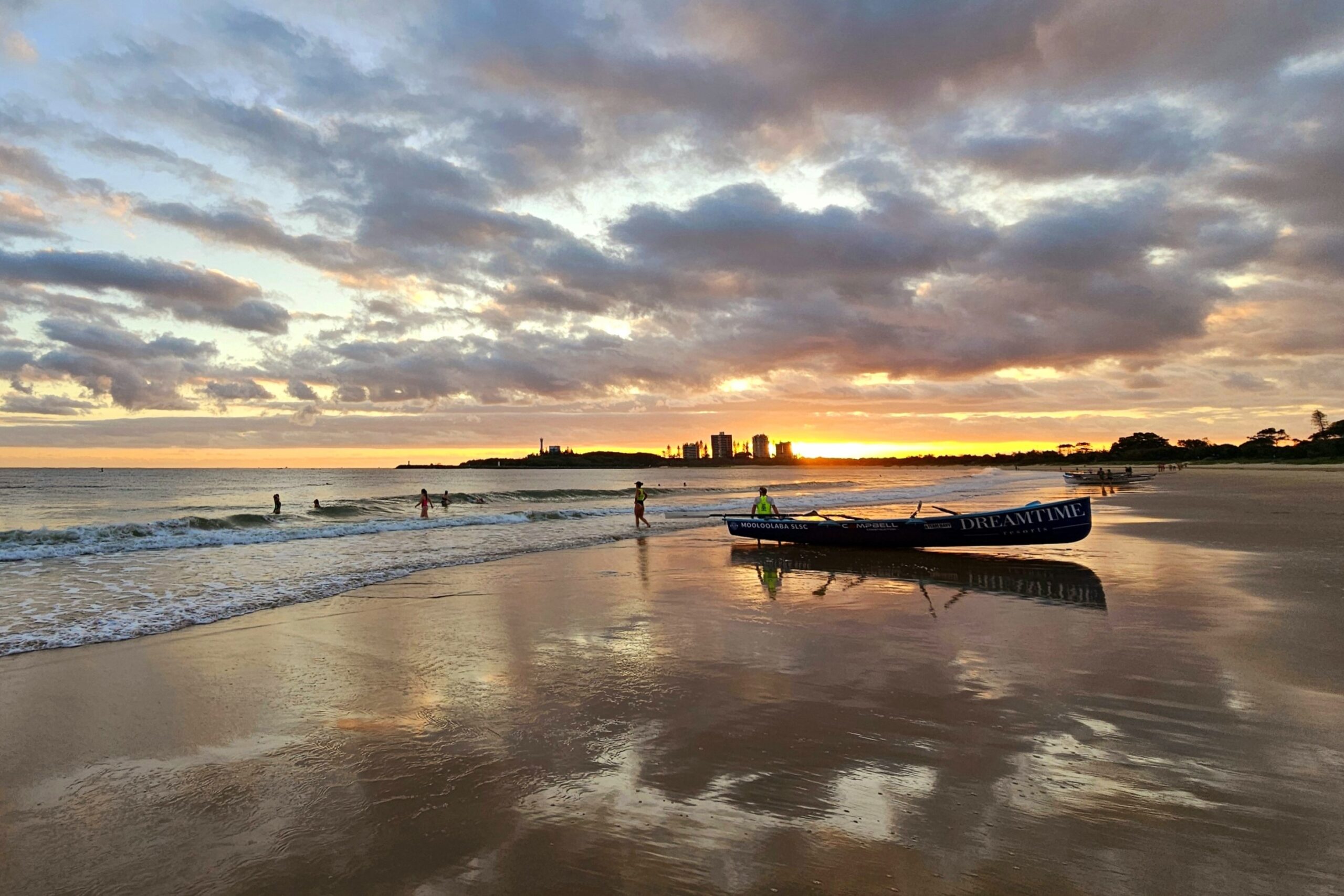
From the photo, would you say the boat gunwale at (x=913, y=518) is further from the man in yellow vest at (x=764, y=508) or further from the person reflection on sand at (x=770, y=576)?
the person reflection on sand at (x=770, y=576)

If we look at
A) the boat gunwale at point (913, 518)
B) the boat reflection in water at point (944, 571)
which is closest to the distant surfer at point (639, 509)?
the boat gunwale at point (913, 518)

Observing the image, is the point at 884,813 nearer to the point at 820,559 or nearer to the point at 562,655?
the point at 562,655

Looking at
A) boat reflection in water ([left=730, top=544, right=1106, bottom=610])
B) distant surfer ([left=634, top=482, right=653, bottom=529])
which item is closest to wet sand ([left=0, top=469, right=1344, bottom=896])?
boat reflection in water ([left=730, top=544, right=1106, bottom=610])

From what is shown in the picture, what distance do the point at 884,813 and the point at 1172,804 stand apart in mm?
1944

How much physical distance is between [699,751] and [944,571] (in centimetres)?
1165

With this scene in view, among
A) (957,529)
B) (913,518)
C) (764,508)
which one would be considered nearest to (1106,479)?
(764,508)

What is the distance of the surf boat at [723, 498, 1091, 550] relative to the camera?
674 inches

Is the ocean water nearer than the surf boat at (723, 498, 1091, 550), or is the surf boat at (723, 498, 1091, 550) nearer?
the ocean water

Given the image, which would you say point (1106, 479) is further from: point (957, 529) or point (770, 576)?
point (770, 576)

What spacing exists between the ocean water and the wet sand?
89.2 inches

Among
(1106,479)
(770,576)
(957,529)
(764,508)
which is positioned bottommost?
(770,576)

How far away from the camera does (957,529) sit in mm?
17969

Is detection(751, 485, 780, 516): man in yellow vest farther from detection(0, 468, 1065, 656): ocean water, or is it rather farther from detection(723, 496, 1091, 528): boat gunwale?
detection(0, 468, 1065, 656): ocean water

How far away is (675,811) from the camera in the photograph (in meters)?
4.64
